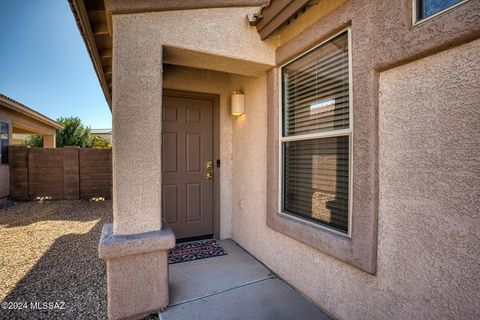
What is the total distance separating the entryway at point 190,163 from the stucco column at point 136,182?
1748 millimetres

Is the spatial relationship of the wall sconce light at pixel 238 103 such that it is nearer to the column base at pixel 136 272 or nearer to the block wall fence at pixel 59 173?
the column base at pixel 136 272

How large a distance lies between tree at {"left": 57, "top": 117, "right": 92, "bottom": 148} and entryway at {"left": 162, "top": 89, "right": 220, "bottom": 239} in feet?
60.4

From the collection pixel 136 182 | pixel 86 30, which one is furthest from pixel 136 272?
pixel 86 30

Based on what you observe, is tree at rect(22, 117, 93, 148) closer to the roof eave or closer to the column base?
the roof eave

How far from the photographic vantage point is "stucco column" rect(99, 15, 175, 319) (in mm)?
2270

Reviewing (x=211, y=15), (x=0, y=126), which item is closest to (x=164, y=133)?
(x=211, y=15)

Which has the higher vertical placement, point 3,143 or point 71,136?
point 71,136

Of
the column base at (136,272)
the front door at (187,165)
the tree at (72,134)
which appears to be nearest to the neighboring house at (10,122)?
the tree at (72,134)

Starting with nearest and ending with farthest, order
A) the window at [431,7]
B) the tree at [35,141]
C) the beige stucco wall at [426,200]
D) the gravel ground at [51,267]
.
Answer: the beige stucco wall at [426,200]
the window at [431,7]
the gravel ground at [51,267]
the tree at [35,141]

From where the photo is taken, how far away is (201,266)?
3367mm

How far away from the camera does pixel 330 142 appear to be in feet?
7.69

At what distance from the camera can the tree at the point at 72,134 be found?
18391mm

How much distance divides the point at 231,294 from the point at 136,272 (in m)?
1.05

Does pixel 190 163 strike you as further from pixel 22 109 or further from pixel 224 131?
pixel 22 109
